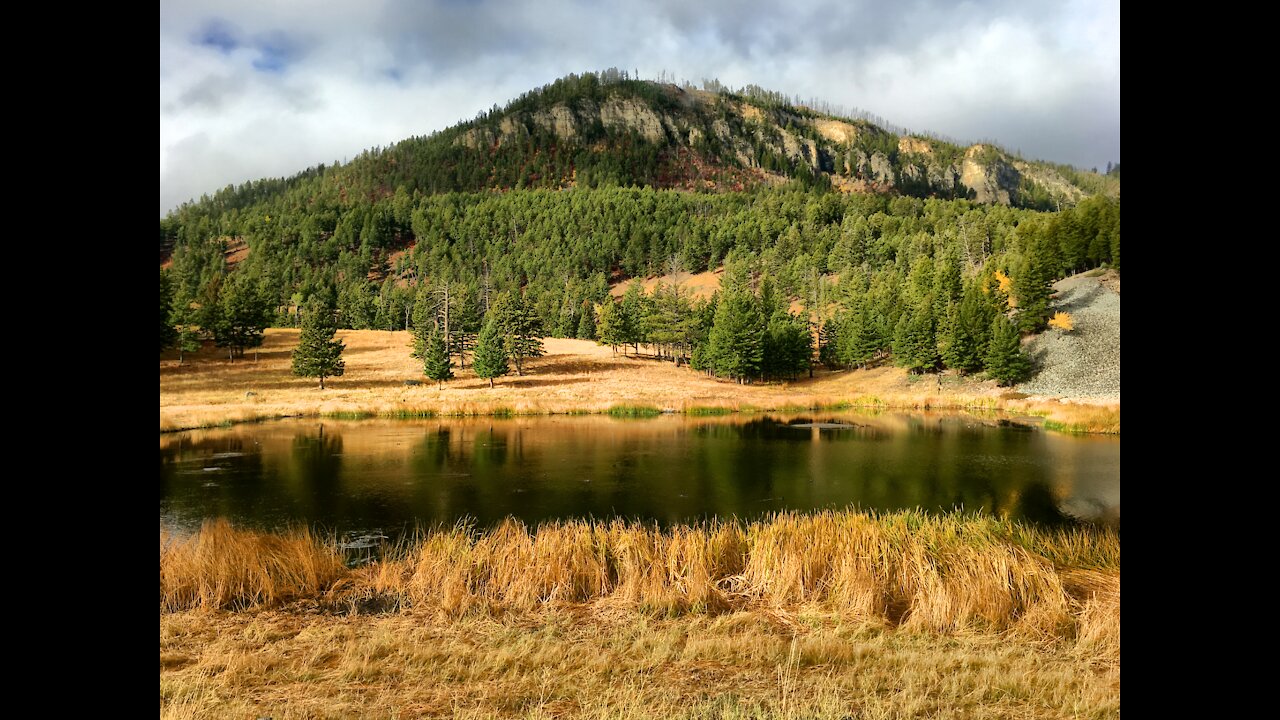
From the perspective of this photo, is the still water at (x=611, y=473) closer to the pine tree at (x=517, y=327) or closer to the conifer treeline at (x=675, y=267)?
the pine tree at (x=517, y=327)

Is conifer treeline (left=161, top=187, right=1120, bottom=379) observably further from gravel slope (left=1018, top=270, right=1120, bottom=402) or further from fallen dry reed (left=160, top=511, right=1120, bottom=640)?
fallen dry reed (left=160, top=511, right=1120, bottom=640)

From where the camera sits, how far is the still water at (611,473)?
57.3ft

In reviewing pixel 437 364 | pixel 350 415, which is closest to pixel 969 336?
pixel 437 364

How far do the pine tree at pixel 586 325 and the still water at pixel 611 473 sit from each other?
58.1 metres

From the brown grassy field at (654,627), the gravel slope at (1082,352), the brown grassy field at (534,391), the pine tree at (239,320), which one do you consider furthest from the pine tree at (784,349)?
the brown grassy field at (654,627)

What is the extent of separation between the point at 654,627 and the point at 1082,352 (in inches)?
2187

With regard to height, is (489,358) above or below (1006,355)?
below

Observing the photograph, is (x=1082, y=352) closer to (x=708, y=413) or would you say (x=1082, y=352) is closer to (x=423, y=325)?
(x=708, y=413)

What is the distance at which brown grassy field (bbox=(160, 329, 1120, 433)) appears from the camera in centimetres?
3969

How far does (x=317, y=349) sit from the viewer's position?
50.4 metres
